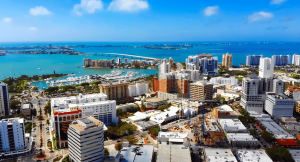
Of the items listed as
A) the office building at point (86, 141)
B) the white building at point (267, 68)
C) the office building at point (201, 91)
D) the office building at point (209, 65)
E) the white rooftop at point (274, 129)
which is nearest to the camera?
the office building at point (86, 141)

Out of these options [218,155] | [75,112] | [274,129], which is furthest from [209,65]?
[75,112]

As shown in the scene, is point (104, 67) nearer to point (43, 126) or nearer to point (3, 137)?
point (43, 126)

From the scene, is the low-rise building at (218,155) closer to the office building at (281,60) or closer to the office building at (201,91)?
the office building at (201,91)

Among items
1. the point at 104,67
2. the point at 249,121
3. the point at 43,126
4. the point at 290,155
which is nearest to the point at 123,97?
the point at 43,126

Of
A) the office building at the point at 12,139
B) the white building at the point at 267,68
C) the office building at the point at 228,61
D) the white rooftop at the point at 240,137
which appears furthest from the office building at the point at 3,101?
the office building at the point at 228,61

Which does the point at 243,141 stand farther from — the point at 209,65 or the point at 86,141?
the point at 209,65
